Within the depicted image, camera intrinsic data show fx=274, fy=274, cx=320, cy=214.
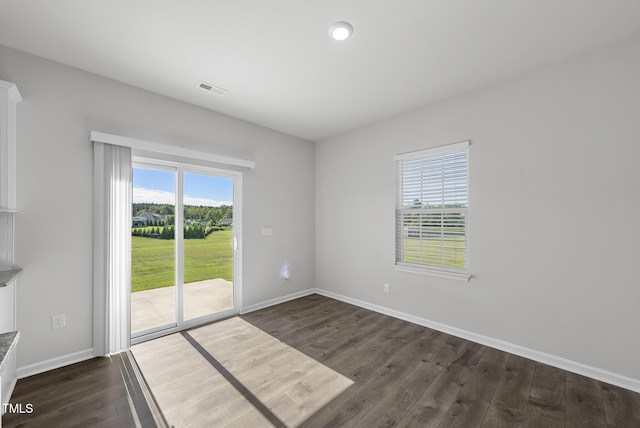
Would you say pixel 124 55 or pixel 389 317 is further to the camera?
pixel 389 317

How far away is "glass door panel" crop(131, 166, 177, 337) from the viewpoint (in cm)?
316

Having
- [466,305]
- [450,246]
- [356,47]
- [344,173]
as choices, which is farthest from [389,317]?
[356,47]

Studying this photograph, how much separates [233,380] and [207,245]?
188 cm

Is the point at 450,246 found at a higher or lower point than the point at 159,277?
higher

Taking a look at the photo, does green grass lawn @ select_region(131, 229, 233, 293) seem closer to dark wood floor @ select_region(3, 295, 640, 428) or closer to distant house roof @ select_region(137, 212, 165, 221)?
distant house roof @ select_region(137, 212, 165, 221)

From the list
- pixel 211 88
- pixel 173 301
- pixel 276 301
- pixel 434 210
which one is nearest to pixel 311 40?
pixel 211 88

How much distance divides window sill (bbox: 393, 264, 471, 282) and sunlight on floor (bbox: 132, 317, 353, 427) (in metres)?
1.72

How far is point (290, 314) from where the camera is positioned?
12.9ft

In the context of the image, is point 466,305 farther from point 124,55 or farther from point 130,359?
point 124,55

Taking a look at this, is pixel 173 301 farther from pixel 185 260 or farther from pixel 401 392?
pixel 401 392

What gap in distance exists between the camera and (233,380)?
238cm

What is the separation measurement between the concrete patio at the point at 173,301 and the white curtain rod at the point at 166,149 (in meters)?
1.64

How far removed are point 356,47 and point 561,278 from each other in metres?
2.87

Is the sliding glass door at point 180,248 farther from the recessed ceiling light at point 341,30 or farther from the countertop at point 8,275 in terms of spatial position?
the recessed ceiling light at point 341,30
